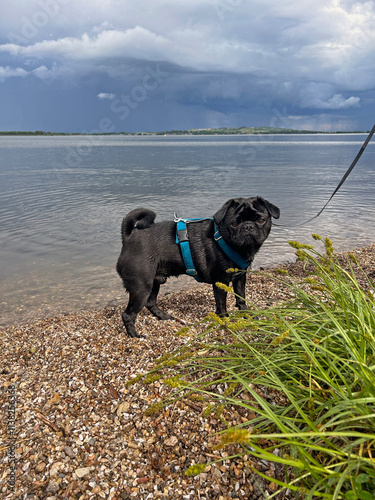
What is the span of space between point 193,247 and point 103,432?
8.51 feet

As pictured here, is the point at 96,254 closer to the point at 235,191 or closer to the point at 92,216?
the point at 92,216

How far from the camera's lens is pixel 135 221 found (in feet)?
15.6

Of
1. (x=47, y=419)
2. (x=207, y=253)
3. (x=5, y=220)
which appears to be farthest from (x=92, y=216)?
(x=47, y=419)

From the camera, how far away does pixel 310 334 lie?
8.59 feet

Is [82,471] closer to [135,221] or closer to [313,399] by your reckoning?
[313,399]

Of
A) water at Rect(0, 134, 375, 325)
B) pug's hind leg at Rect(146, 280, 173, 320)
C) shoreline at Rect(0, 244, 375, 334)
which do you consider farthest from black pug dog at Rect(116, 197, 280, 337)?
water at Rect(0, 134, 375, 325)

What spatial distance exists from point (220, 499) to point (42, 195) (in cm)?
1895

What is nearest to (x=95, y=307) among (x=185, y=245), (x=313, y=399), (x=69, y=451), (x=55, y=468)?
(x=185, y=245)

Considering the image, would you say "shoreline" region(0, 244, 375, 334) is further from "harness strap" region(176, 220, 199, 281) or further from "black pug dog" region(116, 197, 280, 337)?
"harness strap" region(176, 220, 199, 281)

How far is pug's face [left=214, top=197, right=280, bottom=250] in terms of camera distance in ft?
14.5

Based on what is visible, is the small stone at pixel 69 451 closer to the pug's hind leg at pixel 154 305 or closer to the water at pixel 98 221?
the pug's hind leg at pixel 154 305

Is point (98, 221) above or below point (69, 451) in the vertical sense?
below

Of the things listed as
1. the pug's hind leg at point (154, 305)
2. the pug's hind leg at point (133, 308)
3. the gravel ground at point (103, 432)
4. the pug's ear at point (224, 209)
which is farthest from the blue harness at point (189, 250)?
the gravel ground at point (103, 432)

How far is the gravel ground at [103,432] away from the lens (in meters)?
2.28
